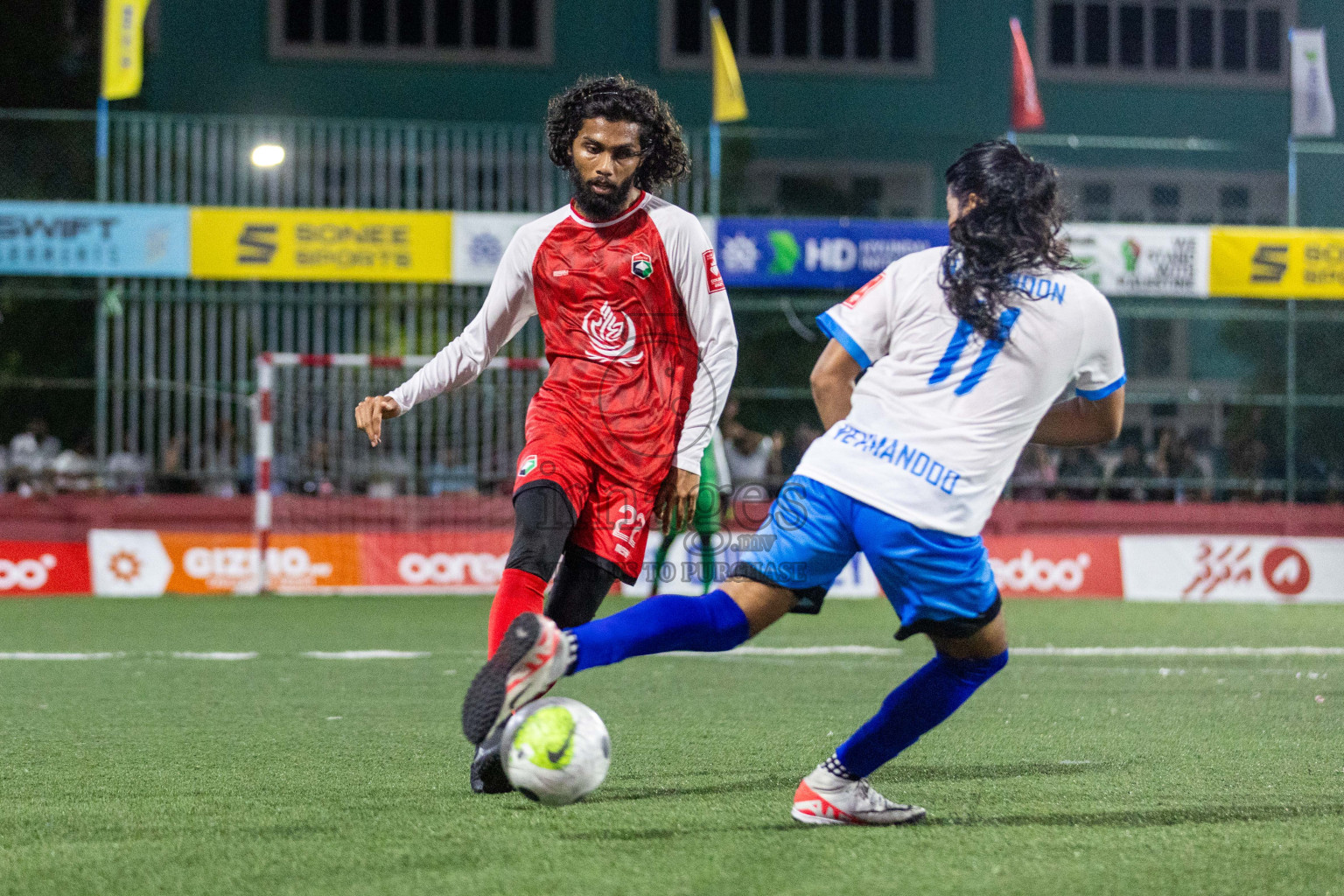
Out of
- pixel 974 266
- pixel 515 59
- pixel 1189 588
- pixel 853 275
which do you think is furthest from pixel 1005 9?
pixel 974 266

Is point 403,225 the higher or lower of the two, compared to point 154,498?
higher

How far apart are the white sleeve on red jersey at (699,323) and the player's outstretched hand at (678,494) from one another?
0.03 m

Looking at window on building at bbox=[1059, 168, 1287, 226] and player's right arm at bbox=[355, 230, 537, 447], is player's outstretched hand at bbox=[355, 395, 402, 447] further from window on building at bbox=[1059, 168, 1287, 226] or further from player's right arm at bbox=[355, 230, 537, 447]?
window on building at bbox=[1059, 168, 1287, 226]

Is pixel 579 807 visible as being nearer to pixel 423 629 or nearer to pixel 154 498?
pixel 423 629

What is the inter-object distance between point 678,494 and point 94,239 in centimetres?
1213

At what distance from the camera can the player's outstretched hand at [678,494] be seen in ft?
15.6

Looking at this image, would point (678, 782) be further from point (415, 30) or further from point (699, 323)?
point (415, 30)

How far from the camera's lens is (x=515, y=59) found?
27.5 metres

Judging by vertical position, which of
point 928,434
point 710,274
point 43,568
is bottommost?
point 43,568

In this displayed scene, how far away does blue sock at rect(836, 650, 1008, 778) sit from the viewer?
4.09 metres

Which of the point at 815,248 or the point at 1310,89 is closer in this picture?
the point at 815,248

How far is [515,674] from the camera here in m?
3.59

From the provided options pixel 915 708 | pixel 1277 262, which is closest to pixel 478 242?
pixel 1277 262

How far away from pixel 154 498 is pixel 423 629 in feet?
17.0
